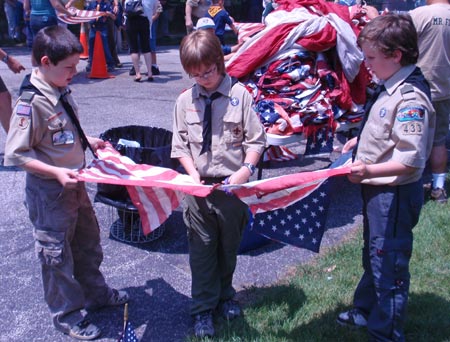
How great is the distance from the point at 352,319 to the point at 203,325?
926 millimetres

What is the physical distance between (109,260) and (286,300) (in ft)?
4.69

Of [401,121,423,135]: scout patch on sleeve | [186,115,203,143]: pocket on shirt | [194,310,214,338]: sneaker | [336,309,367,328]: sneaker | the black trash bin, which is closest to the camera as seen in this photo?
[401,121,423,135]: scout patch on sleeve

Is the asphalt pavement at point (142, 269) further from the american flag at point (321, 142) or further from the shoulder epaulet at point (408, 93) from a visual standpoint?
the shoulder epaulet at point (408, 93)

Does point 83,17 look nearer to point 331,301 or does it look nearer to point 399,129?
point 331,301

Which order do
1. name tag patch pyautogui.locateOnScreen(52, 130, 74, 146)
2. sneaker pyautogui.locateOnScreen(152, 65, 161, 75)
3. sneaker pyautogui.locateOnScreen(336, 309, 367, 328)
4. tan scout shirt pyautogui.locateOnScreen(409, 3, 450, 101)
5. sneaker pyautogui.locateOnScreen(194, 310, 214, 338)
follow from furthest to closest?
sneaker pyautogui.locateOnScreen(152, 65, 161, 75) < tan scout shirt pyautogui.locateOnScreen(409, 3, 450, 101) < sneaker pyautogui.locateOnScreen(336, 309, 367, 328) < sneaker pyautogui.locateOnScreen(194, 310, 214, 338) < name tag patch pyautogui.locateOnScreen(52, 130, 74, 146)

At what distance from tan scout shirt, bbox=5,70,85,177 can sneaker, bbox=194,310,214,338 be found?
1162 millimetres

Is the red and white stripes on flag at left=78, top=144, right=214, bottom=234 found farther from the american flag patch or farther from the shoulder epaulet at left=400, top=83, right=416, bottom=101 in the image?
the shoulder epaulet at left=400, top=83, right=416, bottom=101

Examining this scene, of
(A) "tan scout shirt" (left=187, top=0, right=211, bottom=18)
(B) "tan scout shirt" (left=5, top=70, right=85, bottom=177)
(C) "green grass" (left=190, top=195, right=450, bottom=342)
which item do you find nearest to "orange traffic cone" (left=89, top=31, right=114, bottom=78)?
(A) "tan scout shirt" (left=187, top=0, right=211, bottom=18)

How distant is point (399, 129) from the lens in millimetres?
2709

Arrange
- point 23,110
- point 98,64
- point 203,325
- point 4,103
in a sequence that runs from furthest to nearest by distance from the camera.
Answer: point 98,64
point 4,103
point 203,325
point 23,110

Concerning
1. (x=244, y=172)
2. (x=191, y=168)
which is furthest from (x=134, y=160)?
(x=244, y=172)

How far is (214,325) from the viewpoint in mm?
3406

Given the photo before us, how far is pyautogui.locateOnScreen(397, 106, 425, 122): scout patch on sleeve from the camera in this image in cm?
268

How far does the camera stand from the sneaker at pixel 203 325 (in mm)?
3250
